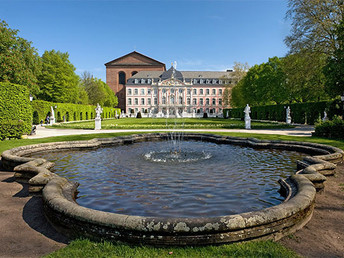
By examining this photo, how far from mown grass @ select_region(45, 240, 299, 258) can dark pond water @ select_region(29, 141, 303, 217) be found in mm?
994

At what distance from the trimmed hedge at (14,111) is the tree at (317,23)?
2506 centimetres

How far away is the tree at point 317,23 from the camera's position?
2288 cm

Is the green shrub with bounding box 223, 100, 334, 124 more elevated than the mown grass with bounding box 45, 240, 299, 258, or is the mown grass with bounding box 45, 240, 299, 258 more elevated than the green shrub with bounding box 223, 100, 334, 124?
the green shrub with bounding box 223, 100, 334, 124

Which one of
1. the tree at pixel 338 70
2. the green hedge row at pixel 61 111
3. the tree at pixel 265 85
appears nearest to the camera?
the tree at pixel 338 70

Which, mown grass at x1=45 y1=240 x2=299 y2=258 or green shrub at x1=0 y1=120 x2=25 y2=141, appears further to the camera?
green shrub at x1=0 y1=120 x2=25 y2=141

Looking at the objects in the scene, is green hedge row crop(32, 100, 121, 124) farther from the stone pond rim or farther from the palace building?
the stone pond rim

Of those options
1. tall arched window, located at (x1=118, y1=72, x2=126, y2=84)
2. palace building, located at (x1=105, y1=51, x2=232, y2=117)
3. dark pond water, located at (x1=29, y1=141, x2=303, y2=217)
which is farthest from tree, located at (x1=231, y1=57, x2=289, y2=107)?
tall arched window, located at (x1=118, y1=72, x2=126, y2=84)

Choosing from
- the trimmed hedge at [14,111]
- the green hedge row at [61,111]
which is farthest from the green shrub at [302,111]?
the green hedge row at [61,111]

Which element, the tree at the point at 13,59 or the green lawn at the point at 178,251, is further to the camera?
the tree at the point at 13,59

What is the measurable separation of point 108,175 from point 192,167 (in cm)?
240

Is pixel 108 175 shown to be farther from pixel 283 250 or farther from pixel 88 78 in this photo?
pixel 88 78

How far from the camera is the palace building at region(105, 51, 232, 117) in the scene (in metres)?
78.8

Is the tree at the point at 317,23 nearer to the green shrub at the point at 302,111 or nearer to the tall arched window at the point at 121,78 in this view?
the green shrub at the point at 302,111

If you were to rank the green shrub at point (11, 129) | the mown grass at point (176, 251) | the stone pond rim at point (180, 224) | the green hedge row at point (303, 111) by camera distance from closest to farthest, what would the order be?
the mown grass at point (176, 251) → the stone pond rim at point (180, 224) → the green shrub at point (11, 129) → the green hedge row at point (303, 111)
